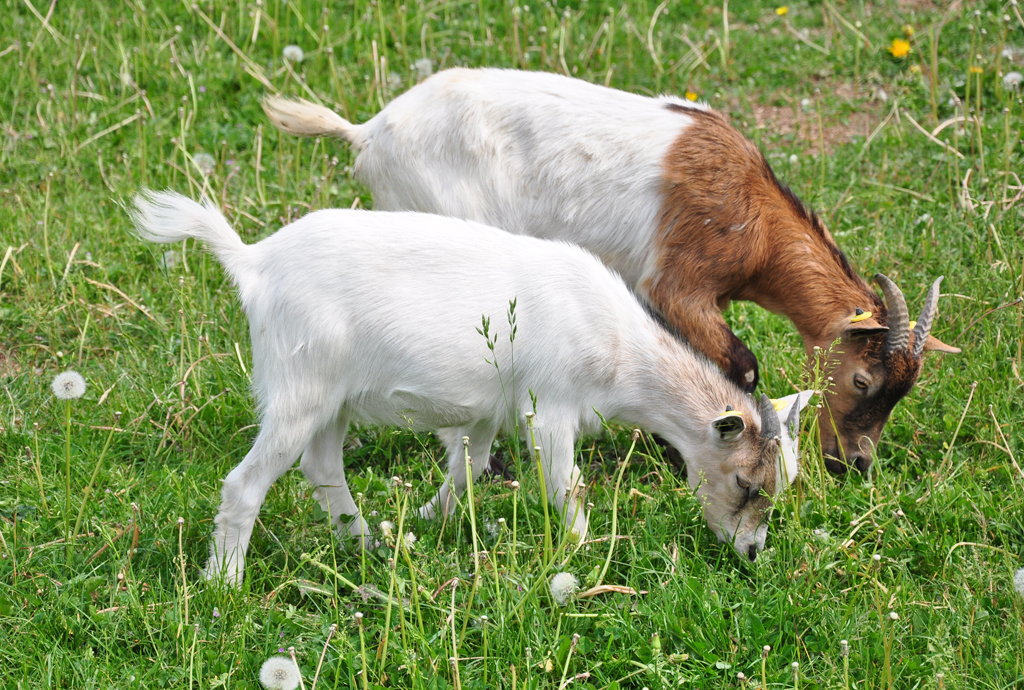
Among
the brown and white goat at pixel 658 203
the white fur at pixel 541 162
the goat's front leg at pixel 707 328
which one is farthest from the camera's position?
the white fur at pixel 541 162

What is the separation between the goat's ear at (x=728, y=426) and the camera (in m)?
3.46

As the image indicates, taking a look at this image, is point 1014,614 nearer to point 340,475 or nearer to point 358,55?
point 340,475

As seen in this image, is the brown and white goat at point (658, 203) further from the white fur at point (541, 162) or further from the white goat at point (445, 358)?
the white goat at point (445, 358)

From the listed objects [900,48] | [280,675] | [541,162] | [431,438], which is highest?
[900,48]

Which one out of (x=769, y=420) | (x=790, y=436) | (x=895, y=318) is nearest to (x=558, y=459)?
(x=769, y=420)

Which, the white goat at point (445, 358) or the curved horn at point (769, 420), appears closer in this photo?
the white goat at point (445, 358)

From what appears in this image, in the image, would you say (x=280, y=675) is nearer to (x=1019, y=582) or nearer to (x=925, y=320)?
(x=1019, y=582)

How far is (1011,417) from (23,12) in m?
7.14

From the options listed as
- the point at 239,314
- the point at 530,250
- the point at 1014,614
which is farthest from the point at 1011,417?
the point at 239,314

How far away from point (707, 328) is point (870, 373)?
752 mm

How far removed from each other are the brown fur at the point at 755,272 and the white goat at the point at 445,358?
622mm

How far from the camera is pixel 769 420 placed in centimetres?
350

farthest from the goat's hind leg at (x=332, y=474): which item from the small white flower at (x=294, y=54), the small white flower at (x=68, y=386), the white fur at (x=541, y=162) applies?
the small white flower at (x=294, y=54)

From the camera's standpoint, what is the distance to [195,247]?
17.4 feet
